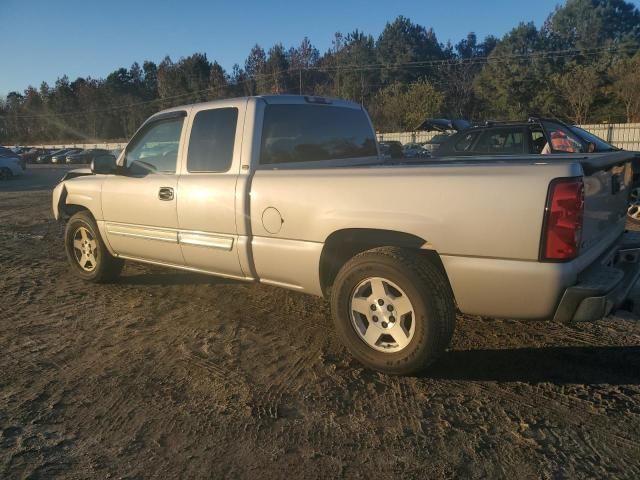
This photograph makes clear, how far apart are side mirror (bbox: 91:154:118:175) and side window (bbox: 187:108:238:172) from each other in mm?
1036

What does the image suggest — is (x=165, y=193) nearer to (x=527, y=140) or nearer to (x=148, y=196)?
(x=148, y=196)

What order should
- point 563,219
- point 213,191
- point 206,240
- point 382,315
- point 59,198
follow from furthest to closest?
point 59,198, point 206,240, point 213,191, point 382,315, point 563,219

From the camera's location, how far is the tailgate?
3057 mm

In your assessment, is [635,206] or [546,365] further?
[635,206]

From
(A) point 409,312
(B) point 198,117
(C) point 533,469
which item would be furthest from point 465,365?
(B) point 198,117

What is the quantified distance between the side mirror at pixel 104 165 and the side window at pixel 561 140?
626cm

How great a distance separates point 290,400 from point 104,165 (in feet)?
10.6

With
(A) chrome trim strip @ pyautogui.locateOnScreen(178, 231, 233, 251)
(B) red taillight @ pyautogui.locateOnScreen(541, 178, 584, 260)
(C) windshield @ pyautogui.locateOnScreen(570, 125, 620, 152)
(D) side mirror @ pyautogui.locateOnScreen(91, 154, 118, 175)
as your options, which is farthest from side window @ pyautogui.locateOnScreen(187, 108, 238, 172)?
(C) windshield @ pyautogui.locateOnScreen(570, 125, 620, 152)

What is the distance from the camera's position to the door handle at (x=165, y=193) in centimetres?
470

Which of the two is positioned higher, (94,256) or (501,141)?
(501,141)

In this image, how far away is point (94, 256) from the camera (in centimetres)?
584

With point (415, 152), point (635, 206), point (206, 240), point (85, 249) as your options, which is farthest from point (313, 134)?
point (415, 152)

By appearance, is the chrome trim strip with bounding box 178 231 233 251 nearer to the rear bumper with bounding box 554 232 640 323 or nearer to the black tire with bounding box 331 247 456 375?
the black tire with bounding box 331 247 456 375

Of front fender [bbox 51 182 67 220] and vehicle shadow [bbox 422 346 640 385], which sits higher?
front fender [bbox 51 182 67 220]
